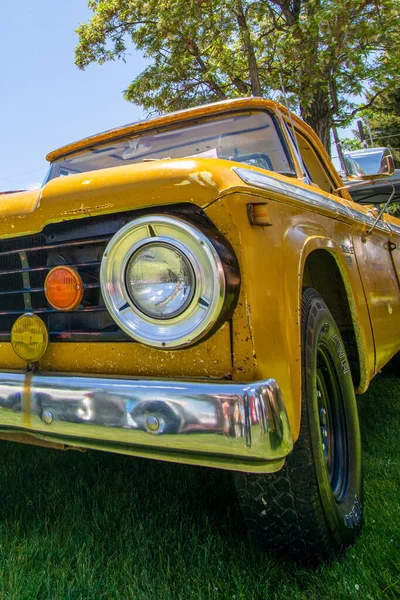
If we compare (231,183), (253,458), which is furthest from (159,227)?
(253,458)

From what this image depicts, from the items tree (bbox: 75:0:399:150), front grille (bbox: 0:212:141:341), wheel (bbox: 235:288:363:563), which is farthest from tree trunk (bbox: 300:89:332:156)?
front grille (bbox: 0:212:141:341)

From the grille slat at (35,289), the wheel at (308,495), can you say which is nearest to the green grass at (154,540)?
the wheel at (308,495)

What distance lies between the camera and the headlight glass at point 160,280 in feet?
4.39

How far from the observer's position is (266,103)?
240 centimetres

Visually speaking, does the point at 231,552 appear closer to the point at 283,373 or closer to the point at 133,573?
the point at 133,573

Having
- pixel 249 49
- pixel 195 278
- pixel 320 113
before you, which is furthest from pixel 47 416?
pixel 249 49

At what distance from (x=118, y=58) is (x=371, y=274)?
487 inches

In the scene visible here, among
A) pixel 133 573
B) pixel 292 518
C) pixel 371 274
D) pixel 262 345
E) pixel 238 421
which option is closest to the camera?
pixel 238 421

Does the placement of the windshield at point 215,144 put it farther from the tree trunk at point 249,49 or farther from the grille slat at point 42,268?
the tree trunk at point 249,49

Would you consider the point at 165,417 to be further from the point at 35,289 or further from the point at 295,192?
the point at 295,192

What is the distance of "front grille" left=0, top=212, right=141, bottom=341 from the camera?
1531 mm

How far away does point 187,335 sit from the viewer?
1324 millimetres

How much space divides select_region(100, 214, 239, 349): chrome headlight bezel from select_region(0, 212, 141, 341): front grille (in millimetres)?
113

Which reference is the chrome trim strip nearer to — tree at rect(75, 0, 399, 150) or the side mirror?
the side mirror
